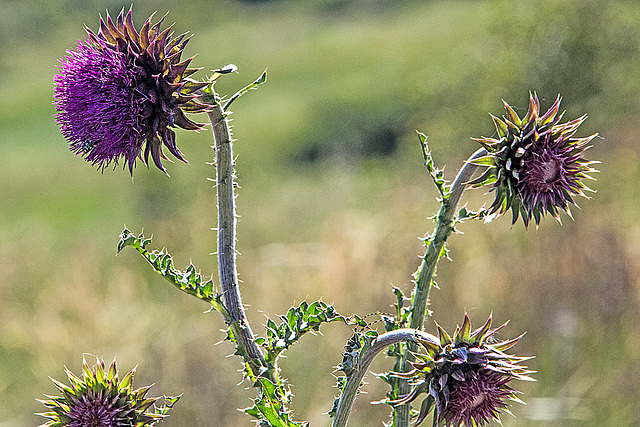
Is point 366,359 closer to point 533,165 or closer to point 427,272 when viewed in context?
point 427,272

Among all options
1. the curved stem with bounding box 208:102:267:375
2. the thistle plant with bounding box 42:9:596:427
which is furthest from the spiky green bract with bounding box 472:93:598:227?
the curved stem with bounding box 208:102:267:375

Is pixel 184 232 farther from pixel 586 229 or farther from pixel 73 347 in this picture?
pixel 586 229

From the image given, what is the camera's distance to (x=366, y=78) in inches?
2061

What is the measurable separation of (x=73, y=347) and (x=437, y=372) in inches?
334

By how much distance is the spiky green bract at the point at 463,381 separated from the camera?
2.12 meters

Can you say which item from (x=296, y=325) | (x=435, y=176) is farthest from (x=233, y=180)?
(x=435, y=176)

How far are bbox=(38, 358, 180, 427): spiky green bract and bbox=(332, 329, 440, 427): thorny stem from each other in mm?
627

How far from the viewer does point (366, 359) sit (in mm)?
2223

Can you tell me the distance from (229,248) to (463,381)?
2.97 feet

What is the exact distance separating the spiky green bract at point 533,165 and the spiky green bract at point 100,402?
1.41 m

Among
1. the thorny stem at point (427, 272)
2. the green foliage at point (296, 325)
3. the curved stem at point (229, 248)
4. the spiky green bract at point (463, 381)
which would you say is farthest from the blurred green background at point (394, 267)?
the spiky green bract at point (463, 381)

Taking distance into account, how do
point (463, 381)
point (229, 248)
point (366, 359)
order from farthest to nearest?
point (229, 248)
point (366, 359)
point (463, 381)

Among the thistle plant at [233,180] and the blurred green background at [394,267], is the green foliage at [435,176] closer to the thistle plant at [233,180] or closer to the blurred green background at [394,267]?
the thistle plant at [233,180]

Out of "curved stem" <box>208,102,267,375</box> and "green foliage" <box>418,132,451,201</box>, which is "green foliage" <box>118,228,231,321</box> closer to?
"curved stem" <box>208,102,267,375</box>
